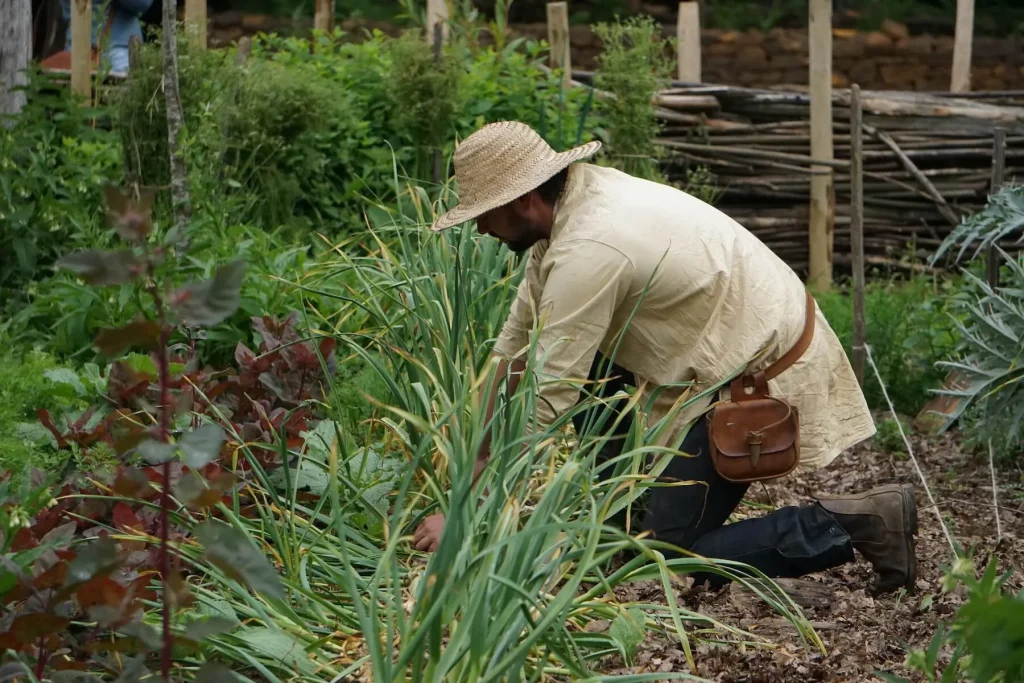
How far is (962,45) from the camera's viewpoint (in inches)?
342

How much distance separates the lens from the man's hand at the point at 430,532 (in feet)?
8.43

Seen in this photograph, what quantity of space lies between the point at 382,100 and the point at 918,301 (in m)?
2.85

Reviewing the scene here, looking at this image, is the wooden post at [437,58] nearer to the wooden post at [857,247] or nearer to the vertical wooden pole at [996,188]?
the wooden post at [857,247]

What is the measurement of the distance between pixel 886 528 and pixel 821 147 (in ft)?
13.7

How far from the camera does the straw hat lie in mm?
3049

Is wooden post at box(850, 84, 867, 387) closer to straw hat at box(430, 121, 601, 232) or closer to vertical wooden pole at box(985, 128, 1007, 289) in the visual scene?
vertical wooden pole at box(985, 128, 1007, 289)

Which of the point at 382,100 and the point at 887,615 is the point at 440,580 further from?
the point at 382,100

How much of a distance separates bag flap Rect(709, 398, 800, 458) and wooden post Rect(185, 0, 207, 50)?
3268mm

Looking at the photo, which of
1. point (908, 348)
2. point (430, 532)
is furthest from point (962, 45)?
point (430, 532)

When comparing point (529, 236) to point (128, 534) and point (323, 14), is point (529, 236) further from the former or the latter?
point (323, 14)

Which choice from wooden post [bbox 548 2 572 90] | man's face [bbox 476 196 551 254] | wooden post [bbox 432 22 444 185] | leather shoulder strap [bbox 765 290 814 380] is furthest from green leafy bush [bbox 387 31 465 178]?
leather shoulder strap [bbox 765 290 814 380]

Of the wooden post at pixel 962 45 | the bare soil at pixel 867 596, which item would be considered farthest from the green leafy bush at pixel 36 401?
the wooden post at pixel 962 45

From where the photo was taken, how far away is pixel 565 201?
123 inches

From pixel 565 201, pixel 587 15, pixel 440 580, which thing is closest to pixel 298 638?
pixel 440 580
